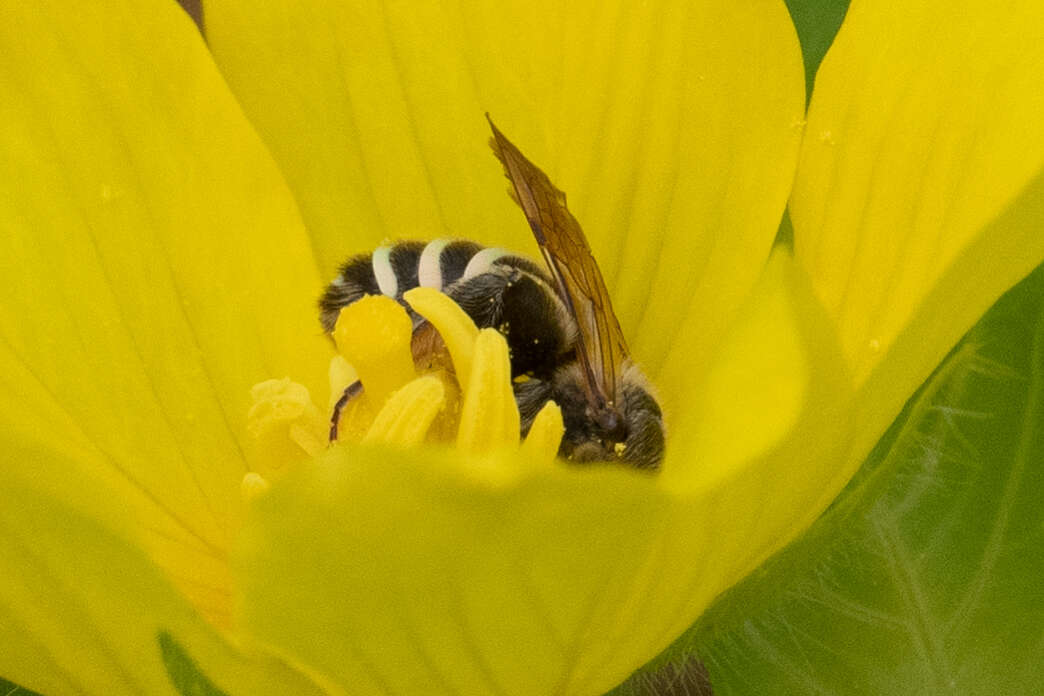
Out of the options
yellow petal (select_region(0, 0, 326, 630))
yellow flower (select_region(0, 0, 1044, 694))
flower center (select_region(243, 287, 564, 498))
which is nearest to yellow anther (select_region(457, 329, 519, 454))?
flower center (select_region(243, 287, 564, 498))

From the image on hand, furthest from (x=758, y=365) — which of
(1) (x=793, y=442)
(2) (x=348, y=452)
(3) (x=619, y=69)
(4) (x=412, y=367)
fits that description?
(3) (x=619, y=69)

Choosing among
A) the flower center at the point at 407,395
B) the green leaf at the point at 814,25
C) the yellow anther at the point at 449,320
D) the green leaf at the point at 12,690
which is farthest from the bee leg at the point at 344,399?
the green leaf at the point at 814,25

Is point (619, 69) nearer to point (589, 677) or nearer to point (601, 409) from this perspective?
point (601, 409)

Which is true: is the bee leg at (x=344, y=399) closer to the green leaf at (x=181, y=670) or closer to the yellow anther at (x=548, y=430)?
the yellow anther at (x=548, y=430)

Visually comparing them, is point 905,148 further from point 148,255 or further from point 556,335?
point 148,255

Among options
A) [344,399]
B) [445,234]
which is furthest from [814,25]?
[344,399]
